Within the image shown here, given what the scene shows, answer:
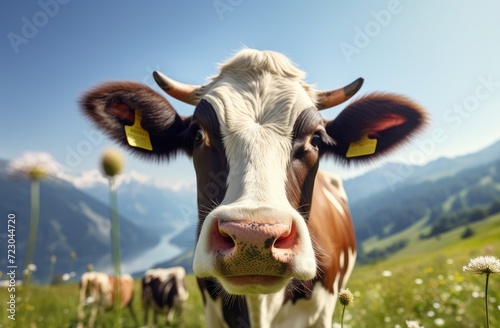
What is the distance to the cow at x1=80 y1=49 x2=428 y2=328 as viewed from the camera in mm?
1921

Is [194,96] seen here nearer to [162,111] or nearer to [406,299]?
[162,111]

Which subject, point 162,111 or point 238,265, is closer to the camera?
point 238,265

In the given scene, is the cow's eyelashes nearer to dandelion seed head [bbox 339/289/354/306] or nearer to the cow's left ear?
the cow's left ear

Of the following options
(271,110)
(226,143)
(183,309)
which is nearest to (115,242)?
(226,143)

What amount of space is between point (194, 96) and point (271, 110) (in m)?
1.11

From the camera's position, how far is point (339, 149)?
372 centimetres

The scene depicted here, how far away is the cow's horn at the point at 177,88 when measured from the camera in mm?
3475

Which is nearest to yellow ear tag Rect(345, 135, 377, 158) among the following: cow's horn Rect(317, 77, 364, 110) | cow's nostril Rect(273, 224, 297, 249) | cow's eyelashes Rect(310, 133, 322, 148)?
cow's horn Rect(317, 77, 364, 110)

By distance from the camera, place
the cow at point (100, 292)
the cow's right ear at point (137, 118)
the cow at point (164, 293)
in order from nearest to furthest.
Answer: the cow's right ear at point (137, 118)
the cow at point (100, 292)
the cow at point (164, 293)

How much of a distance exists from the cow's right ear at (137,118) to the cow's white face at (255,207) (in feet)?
2.27

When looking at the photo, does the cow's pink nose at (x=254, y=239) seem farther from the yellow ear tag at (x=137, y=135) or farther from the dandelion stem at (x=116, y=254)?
the yellow ear tag at (x=137, y=135)

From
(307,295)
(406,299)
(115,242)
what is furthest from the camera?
(406,299)

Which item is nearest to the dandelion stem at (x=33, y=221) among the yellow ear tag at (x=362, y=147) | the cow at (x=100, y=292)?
the yellow ear tag at (x=362, y=147)

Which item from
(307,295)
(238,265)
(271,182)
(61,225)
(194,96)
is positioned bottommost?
(61,225)
